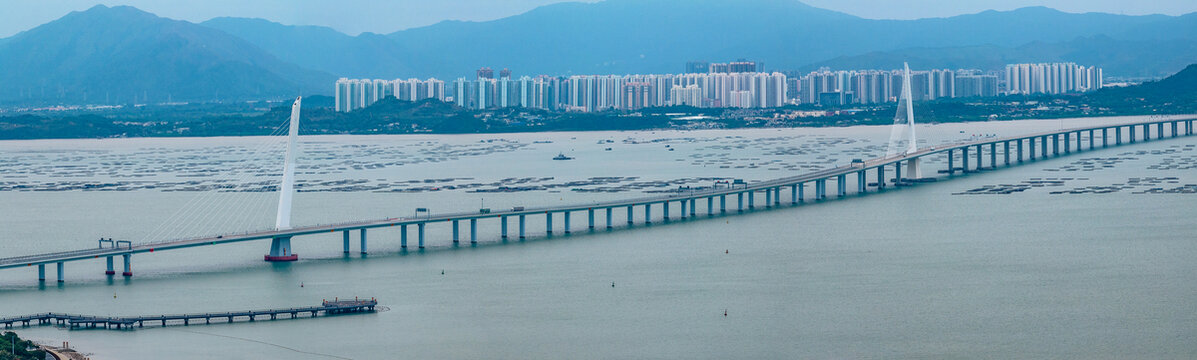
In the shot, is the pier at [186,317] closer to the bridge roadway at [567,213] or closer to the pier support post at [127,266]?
the bridge roadway at [567,213]

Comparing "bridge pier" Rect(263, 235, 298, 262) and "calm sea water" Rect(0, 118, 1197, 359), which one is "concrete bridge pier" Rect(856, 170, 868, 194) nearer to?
"calm sea water" Rect(0, 118, 1197, 359)

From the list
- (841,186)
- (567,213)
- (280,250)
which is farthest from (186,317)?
(841,186)

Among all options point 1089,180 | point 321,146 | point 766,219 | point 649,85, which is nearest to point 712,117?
point 649,85

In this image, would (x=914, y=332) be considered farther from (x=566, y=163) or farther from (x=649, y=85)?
(x=649, y=85)

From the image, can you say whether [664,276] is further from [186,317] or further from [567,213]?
[186,317]

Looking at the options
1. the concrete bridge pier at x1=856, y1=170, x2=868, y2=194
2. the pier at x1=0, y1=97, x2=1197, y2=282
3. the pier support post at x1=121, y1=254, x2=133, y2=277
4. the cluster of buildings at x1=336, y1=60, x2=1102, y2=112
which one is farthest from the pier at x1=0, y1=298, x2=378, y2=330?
the cluster of buildings at x1=336, y1=60, x2=1102, y2=112

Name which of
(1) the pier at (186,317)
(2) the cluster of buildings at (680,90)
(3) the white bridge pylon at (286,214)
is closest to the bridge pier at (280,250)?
(3) the white bridge pylon at (286,214)
